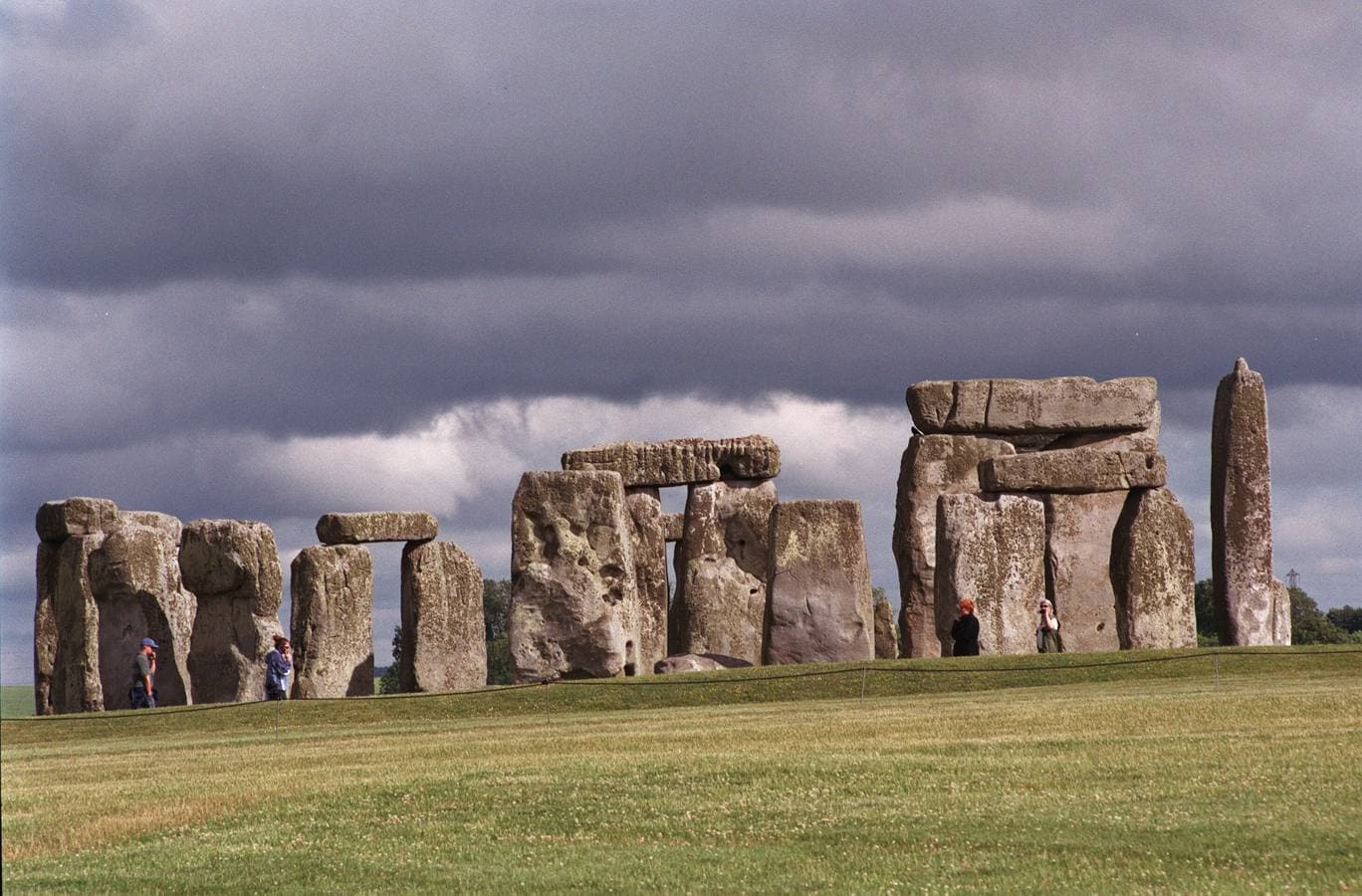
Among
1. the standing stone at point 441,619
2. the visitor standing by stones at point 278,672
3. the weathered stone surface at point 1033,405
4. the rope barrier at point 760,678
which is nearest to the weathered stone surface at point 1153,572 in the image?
the weathered stone surface at point 1033,405

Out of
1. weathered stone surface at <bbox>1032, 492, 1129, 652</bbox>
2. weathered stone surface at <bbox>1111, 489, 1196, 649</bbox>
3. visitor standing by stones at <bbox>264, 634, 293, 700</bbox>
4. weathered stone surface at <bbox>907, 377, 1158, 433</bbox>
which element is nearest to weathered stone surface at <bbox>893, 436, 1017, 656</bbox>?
weathered stone surface at <bbox>907, 377, 1158, 433</bbox>

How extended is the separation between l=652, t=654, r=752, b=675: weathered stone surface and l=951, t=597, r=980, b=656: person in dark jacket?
320 cm

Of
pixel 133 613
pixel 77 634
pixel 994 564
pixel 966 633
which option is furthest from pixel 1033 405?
pixel 77 634

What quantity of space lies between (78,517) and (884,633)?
13640 millimetres

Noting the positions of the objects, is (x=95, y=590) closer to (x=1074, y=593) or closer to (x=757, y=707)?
(x=757, y=707)

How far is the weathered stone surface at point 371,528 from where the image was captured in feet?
105

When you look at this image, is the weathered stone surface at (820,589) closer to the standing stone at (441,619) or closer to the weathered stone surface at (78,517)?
the standing stone at (441,619)

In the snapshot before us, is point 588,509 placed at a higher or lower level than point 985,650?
higher

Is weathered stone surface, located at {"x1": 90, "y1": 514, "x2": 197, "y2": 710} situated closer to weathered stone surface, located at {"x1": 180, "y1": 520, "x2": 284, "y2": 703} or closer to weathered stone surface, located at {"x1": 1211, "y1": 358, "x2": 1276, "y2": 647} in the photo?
weathered stone surface, located at {"x1": 180, "y1": 520, "x2": 284, "y2": 703}


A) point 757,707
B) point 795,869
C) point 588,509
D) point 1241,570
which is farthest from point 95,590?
point 795,869

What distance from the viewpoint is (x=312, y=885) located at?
1157 cm

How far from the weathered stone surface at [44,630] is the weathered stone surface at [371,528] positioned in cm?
498

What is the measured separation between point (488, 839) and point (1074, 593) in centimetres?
1914

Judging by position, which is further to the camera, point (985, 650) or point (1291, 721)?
point (985, 650)
